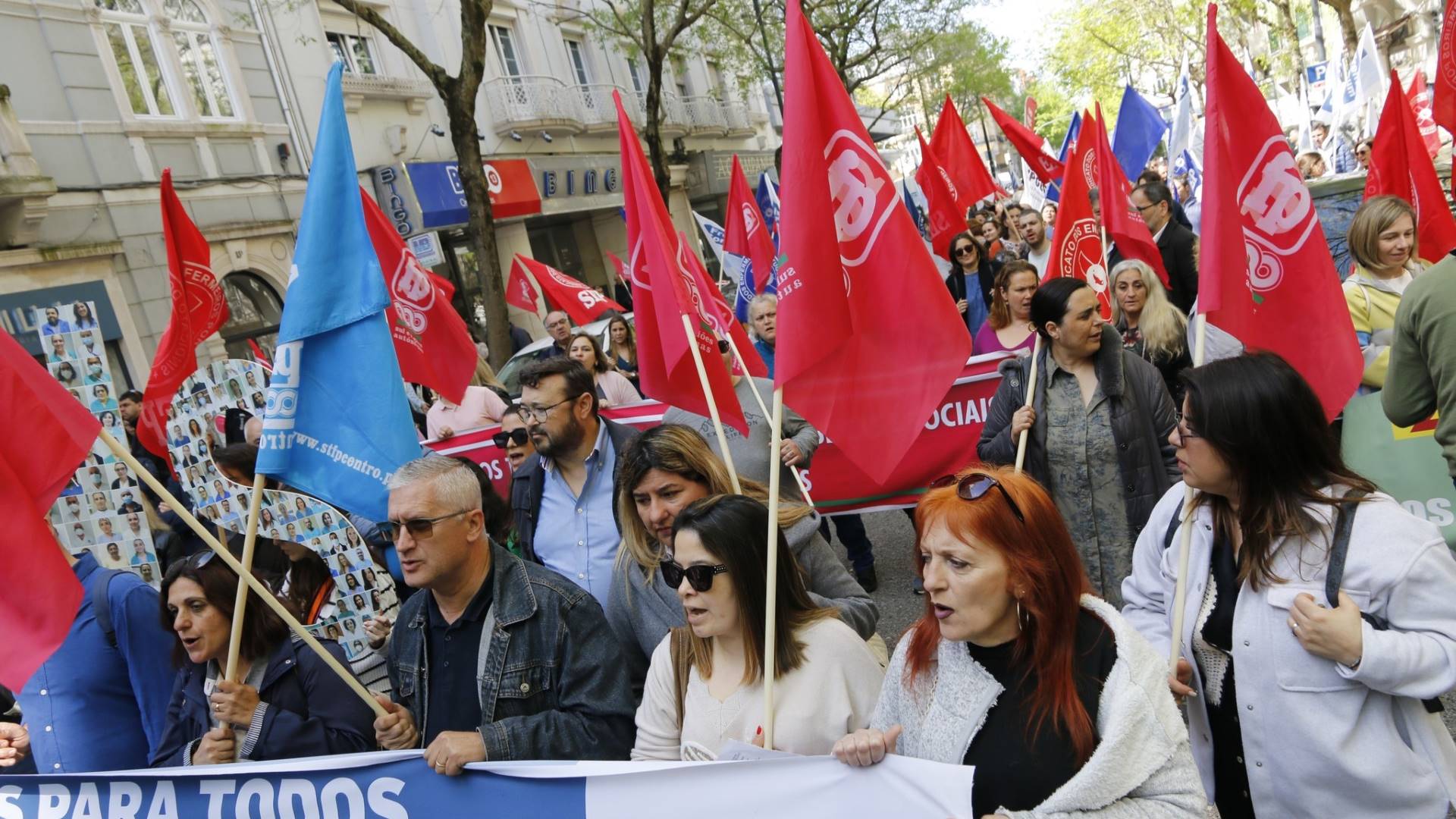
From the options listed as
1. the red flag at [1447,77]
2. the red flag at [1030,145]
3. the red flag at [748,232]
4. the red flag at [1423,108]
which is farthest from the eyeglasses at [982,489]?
the red flag at [1423,108]

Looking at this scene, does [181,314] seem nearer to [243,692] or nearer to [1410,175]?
[243,692]

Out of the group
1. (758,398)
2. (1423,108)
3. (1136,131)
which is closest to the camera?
(758,398)

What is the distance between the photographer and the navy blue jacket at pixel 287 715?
110 inches

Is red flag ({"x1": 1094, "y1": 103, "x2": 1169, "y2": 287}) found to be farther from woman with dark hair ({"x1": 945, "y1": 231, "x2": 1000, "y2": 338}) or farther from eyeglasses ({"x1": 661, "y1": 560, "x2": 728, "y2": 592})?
eyeglasses ({"x1": 661, "y1": 560, "x2": 728, "y2": 592})

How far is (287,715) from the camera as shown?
2.84 metres

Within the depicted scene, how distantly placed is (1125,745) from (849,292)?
4.80ft

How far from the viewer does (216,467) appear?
4.78 m

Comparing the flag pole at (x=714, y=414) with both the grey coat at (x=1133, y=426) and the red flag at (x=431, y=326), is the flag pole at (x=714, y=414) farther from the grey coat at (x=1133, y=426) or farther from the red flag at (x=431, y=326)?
the red flag at (x=431, y=326)

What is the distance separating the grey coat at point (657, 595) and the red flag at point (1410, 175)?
13.7ft

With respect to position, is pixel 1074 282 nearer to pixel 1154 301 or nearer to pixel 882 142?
pixel 1154 301

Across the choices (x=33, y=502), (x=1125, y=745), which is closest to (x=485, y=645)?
(x=33, y=502)

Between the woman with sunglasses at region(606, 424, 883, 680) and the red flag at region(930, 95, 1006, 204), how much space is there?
8.50 m

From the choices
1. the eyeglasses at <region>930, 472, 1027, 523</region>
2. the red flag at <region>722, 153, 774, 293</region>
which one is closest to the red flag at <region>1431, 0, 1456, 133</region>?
the red flag at <region>722, 153, 774, 293</region>

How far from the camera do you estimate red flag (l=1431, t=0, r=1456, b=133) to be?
233 inches
